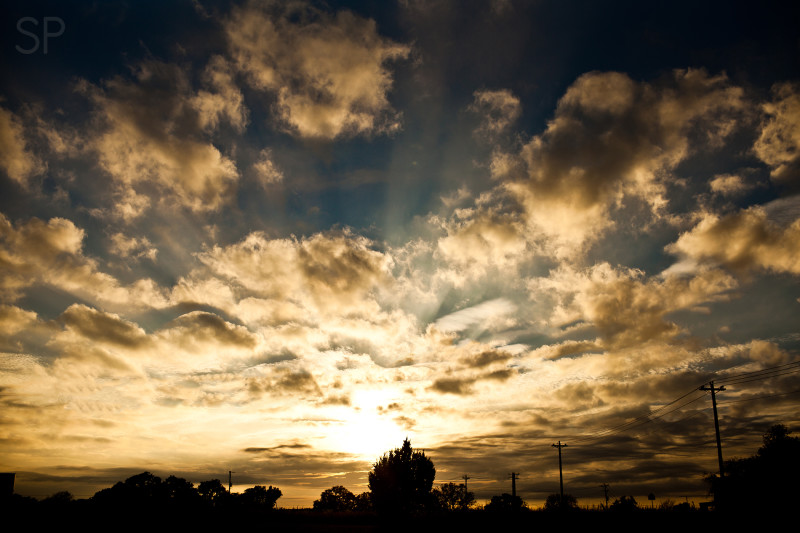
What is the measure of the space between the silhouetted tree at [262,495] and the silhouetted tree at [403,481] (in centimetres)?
8884

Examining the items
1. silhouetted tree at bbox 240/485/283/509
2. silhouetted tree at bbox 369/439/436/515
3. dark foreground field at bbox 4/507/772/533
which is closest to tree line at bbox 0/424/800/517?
silhouetted tree at bbox 369/439/436/515

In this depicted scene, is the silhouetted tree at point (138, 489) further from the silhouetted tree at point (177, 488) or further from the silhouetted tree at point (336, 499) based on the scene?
the silhouetted tree at point (336, 499)

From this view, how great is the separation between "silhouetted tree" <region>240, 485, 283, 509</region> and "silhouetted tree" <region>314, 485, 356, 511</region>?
17.1m

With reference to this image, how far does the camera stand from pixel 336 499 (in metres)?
160

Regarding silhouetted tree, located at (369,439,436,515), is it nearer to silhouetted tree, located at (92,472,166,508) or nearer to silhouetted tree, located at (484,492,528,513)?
silhouetted tree, located at (484,492,528,513)

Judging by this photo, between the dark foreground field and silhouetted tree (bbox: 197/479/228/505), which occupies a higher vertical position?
the dark foreground field

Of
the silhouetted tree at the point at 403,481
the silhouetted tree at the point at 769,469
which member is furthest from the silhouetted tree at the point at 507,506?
the silhouetted tree at the point at 769,469

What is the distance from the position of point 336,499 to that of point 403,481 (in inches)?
4152

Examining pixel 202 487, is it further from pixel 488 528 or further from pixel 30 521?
pixel 488 528

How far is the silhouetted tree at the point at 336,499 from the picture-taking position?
156 m

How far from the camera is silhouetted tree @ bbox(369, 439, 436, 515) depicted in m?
68.8

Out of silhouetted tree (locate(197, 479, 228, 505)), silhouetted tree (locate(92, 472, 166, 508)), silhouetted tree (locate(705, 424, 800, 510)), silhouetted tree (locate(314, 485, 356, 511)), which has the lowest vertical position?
silhouetted tree (locate(314, 485, 356, 511))

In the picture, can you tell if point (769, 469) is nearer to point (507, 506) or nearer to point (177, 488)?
point (507, 506)

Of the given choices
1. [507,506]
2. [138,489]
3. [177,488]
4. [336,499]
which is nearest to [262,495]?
[336,499]
